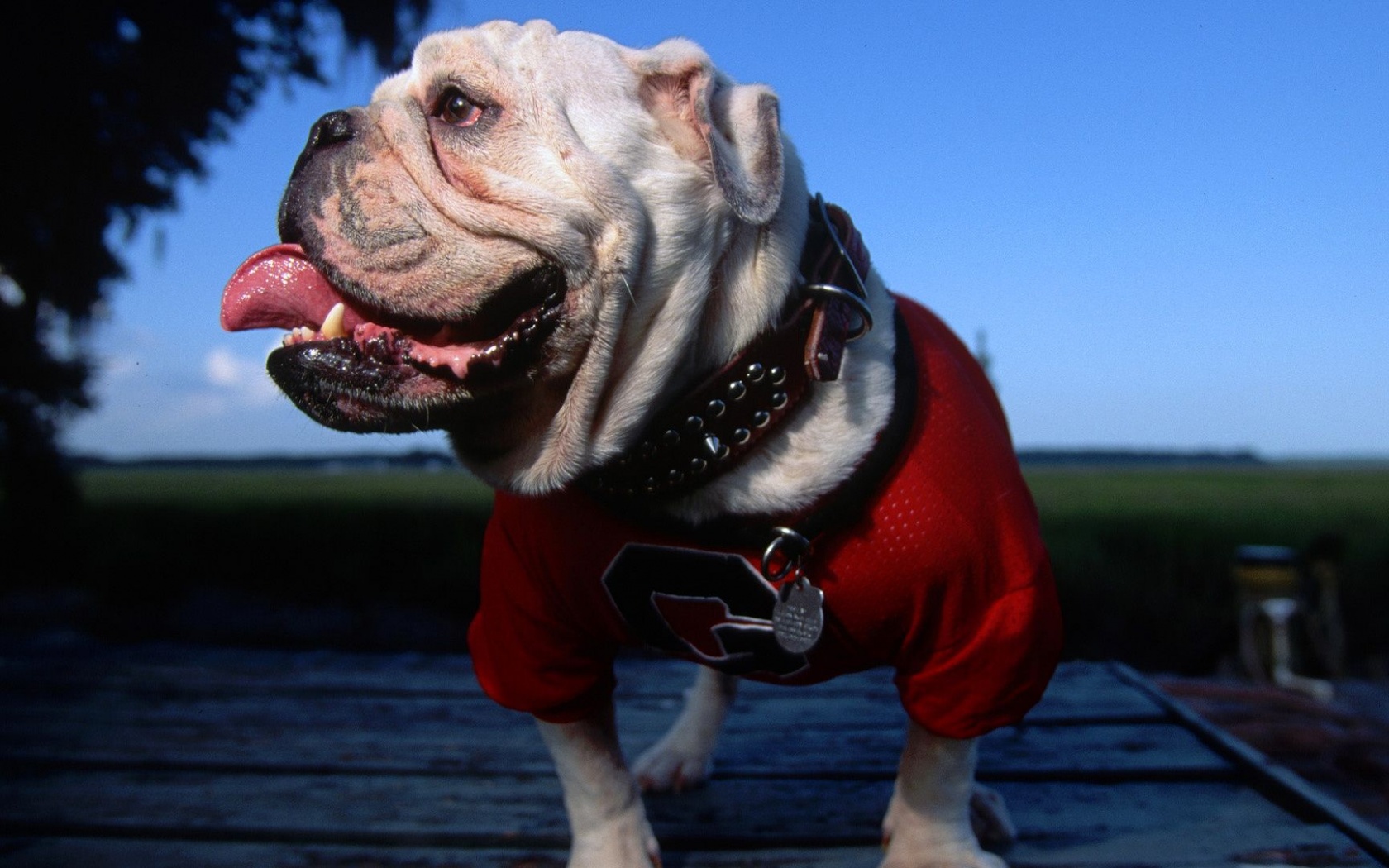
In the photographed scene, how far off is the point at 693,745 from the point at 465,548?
138 inches

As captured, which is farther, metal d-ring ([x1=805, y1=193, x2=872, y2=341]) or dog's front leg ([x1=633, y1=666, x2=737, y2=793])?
dog's front leg ([x1=633, y1=666, x2=737, y2=793])

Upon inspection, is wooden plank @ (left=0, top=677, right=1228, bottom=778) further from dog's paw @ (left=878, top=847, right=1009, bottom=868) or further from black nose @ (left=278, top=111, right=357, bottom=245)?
black nose @ (left=278, top=111, right=357, bottom=245)

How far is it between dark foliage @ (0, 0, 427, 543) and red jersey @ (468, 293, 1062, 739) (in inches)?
133

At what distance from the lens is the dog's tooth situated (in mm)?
1515

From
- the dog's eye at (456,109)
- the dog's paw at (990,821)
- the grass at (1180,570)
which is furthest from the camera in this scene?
the grass at (1180,570)

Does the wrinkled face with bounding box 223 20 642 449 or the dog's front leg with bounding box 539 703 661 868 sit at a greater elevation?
the wrinkled face with bounding box 223 20 642 449

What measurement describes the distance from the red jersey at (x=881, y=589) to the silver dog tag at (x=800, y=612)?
26 mm

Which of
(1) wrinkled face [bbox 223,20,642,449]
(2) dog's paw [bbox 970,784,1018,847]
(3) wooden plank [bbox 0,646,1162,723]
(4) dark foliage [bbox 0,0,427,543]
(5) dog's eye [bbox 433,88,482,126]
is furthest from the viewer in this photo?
(4) dark foliage [bbox 0,0,427,543]

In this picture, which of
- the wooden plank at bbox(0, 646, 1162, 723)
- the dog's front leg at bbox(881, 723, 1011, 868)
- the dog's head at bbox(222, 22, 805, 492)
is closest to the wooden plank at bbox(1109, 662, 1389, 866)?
the wooden plank at bbox(0, 646, 1162, 723)

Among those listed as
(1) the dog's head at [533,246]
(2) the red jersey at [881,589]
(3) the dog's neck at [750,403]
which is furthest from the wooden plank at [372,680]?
(1) the dog's head at [533,246]

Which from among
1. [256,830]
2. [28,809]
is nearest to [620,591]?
[256,830]

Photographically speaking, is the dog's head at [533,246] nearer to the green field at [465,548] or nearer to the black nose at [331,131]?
the black nose at [331,131]

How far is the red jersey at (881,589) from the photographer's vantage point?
1.53 meters

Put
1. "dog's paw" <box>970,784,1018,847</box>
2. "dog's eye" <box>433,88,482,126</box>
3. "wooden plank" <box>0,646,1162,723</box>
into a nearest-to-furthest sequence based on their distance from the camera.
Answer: "dog's eye" <box>433,88,482,126</box> < "dog's paw" <box>970,784,1018,847</box> < "wooden plank" <box>0,646,1162,723</box>
